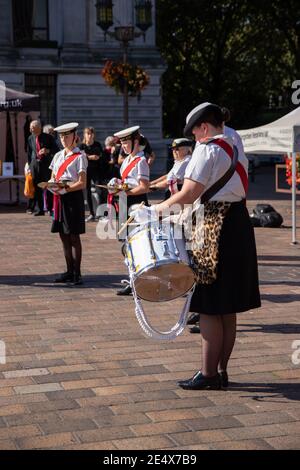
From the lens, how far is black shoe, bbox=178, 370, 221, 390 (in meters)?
5.84

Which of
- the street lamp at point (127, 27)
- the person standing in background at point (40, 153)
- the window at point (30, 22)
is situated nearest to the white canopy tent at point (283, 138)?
the person standing in background at point (40, 153)

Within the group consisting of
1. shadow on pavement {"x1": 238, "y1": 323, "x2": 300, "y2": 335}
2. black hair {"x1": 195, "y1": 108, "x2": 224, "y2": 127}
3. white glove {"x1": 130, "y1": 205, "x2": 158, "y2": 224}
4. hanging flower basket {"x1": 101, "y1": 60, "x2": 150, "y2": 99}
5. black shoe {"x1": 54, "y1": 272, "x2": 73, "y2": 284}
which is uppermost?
black hair {"x1": 195, "y1": 108, "x2": 224, "y2": 127}

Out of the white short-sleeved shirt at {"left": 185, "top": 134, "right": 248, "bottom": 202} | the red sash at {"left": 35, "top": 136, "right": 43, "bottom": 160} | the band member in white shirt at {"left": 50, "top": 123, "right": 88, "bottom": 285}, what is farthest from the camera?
the red sash at {"left": 35, "top": 136, "right": 43, "bottom": 160}

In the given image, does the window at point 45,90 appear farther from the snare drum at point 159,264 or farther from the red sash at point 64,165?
the snare drum at point 159,264

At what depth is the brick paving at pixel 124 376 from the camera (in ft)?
16.4

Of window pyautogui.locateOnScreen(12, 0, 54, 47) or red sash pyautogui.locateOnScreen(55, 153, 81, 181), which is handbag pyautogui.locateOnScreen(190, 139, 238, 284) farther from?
window pyautogui.locateOnScreen(12, 0, 54, 47)

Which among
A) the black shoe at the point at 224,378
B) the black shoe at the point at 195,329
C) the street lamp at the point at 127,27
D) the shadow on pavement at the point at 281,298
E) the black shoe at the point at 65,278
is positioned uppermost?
the street lamp at the point at 127,27

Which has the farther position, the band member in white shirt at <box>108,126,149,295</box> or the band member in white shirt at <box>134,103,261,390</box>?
the band member in white shirt at <box>108,126,149,295</box>

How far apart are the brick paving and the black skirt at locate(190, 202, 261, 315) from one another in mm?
573

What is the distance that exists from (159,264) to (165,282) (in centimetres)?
18

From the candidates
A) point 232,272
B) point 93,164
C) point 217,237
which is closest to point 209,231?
point 217,237

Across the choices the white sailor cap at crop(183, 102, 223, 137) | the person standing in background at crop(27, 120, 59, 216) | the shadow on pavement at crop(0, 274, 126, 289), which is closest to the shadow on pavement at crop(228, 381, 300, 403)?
the white sailor cap at crop(183, 102, 223, 137)

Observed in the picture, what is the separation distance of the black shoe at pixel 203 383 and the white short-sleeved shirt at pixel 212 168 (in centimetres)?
114

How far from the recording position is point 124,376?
20.4 feet
